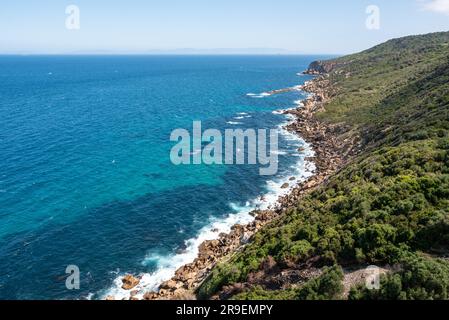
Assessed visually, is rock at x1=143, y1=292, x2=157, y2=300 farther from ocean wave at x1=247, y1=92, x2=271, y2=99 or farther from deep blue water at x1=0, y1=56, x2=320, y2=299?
ocean wave at x1=247, y1=92, x2=271, y2=99

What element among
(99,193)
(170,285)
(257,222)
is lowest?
(170,285)

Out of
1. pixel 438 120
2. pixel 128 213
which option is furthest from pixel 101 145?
pixel 438 120

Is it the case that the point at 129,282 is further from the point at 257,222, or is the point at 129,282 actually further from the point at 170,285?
the point at 257,222

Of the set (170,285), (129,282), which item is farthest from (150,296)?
(129,282)

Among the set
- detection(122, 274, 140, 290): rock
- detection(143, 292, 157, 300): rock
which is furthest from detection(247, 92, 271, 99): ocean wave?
detection(143, 292, 157, 300): rock

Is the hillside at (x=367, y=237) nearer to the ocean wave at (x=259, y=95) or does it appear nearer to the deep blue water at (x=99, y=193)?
the deep blue water at (x=99, y=193)

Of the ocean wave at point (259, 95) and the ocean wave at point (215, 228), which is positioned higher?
the ocean wave at point (259, 95)

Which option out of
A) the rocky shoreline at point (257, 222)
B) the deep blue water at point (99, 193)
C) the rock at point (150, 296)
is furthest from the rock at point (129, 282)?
the rock at point (150, 296)
